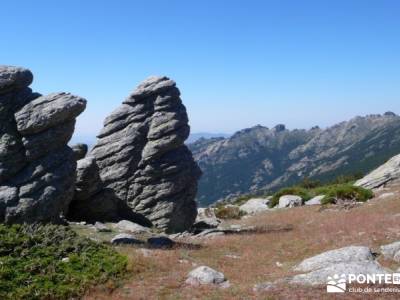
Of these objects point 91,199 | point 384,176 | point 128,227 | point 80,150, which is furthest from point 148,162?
point 384,176

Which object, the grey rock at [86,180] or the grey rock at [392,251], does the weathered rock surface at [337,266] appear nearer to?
the grey rock at [392,251]

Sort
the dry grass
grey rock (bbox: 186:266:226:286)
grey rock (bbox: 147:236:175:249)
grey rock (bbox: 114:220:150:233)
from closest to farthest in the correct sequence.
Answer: the dry grass, grey rock (bbox: 186:266:226:286), grey rock (bbox: 147:236:175:249), grey rock (bbox: 114:220:150:233)

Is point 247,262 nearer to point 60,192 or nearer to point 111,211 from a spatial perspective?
point 60,192

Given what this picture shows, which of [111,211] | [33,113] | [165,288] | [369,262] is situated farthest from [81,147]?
[369,262]

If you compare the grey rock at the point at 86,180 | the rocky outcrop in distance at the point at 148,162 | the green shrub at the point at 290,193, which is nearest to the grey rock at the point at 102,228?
the rocky outcrop in distance at the point at 148,162

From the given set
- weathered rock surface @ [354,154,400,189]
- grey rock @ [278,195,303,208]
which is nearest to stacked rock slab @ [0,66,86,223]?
grey rock @ [278,195,303,208]

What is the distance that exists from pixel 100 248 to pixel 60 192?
9.77 meters

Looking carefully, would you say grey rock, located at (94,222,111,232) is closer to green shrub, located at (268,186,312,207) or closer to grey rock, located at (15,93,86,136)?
grey rock, located at (15,93,86,136)

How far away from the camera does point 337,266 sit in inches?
721

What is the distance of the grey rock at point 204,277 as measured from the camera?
18750mm

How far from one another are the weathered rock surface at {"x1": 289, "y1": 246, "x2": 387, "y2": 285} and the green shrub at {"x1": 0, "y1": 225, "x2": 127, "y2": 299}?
795 cm

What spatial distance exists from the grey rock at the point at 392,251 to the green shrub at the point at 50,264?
12.2m

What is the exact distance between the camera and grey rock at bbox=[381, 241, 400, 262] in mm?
20938

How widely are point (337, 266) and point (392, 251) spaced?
15.9ft
